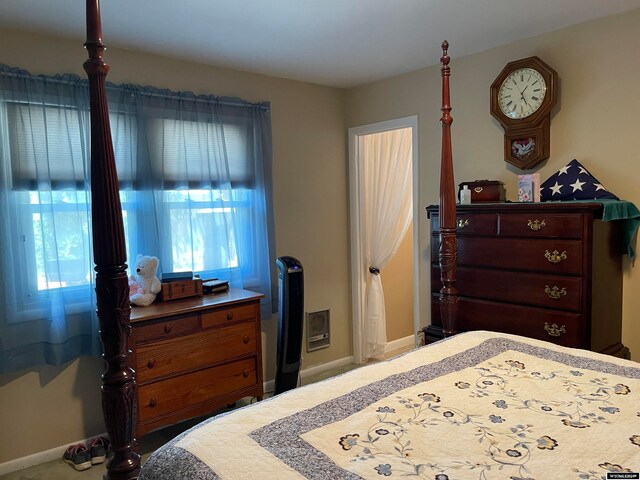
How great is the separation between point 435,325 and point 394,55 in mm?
1899

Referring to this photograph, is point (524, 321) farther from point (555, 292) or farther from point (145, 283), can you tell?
point (145, 283)

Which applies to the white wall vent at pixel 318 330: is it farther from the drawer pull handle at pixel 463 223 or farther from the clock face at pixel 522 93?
the clock face at pixel 522 93

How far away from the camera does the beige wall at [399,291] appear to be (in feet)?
15.6

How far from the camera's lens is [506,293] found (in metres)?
2.72

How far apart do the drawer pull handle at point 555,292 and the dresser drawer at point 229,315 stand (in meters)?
1.81

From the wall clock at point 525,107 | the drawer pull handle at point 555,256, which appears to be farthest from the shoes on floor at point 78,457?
the wall clock at point 525,107

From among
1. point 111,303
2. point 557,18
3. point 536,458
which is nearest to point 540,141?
point 557,18

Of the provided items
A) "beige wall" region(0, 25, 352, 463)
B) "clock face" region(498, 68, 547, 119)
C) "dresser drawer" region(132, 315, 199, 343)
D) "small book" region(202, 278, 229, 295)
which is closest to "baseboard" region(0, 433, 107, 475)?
"beige wall" region(0, 25, 352, 463)

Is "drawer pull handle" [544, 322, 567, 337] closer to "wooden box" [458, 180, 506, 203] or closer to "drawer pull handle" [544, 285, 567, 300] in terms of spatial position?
"drawer pull handle" [544, 285, 567, 300]

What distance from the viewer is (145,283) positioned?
3.03 m

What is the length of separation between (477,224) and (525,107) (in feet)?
2.90

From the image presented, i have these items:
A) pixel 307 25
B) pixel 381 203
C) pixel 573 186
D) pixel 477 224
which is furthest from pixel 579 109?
pixel 381 203

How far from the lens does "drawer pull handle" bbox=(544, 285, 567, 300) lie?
97.7 inches

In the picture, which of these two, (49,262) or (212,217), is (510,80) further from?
(49,262)
